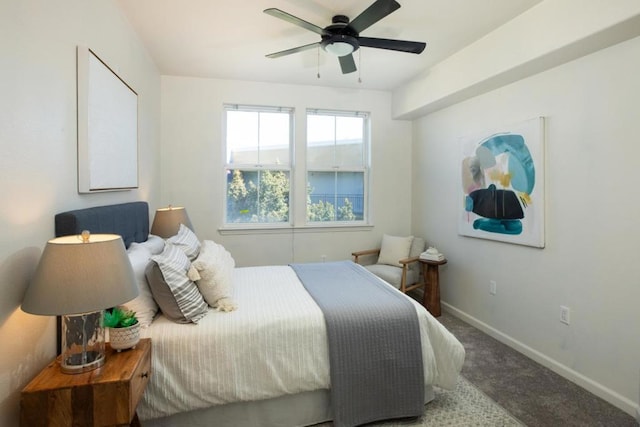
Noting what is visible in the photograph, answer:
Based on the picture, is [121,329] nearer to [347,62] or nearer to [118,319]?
[118,319]

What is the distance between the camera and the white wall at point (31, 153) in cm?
121

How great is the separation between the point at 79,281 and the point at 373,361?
4.88 feet

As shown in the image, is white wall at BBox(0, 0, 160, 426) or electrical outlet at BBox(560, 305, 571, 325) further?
electrical outlet at BBox(560, 305, 571, 325)

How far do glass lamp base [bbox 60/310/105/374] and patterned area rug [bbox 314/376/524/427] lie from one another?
4.14 ft

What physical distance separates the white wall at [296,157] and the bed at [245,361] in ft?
5.99

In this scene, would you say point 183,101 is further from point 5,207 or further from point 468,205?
point 468,205

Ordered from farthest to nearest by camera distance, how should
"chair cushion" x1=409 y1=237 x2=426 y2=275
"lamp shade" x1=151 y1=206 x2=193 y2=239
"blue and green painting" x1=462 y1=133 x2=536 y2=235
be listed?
"chair cushion" x1=409 y1=237 x2=426 y2=275 → "lamp shade" x1=151 y1=206 x2=193 y2=239 → "blue and green painting" x1=462 y1=133 x2=536 y2=235

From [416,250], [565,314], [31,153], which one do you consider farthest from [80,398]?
[416,250]

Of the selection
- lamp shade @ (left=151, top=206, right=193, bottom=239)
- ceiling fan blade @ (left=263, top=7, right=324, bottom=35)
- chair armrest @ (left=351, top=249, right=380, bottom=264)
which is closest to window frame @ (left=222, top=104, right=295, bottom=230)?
chair armrest @ (left=351, top=249, right=380, bottom=264)

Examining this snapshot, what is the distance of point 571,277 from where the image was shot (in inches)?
95.8

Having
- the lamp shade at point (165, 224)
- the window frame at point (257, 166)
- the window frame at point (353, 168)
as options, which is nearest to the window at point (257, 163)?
the window frame at point (257, 166)

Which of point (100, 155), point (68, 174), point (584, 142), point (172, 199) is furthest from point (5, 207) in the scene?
point (584, 142)

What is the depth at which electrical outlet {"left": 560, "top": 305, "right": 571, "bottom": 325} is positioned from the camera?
246cm

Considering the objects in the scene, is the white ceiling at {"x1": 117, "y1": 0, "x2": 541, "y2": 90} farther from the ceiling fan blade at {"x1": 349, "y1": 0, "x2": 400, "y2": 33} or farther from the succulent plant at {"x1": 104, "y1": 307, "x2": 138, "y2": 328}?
the succulent plant at {"x1": 104, "y1": 307, "x2": 138, "y2": 328}
